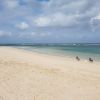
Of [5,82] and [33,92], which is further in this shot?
[5,82]

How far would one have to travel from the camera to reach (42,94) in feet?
24.1

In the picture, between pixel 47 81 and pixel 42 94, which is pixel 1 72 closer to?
pixel 47 81

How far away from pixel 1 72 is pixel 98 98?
5.00 meters

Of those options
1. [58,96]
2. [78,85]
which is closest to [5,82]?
[58,96]

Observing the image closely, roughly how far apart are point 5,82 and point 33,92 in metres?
1.56

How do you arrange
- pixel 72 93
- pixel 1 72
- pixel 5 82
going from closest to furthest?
pixel 72 93 < pixel 5 82 < pixel 1 72

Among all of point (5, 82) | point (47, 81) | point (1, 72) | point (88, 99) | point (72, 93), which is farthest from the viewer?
point (1, 72)

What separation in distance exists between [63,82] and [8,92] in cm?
276

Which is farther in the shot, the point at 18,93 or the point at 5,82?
the point at 5,82

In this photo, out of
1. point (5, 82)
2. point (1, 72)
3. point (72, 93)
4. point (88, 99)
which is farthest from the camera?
point (1, 72)

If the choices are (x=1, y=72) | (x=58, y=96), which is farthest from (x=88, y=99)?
(x=1, y=72)

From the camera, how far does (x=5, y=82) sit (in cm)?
843

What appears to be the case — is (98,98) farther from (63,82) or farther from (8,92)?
(8,92)

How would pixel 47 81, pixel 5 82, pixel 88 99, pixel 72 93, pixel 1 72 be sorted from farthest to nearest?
pixel 1 72 < pixel 47 81 < pixel 5 82 < pixel 72 93 < pixel 88 99
